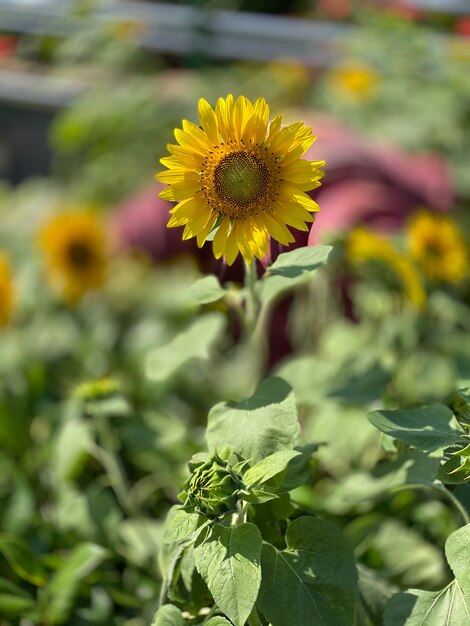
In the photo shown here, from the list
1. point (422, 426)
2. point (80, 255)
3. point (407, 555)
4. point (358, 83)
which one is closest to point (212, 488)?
point (422, 426)

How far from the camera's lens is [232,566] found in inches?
20.3

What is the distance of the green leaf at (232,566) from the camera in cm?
50

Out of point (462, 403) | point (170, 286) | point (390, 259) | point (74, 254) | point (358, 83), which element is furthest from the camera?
point (358, 83)

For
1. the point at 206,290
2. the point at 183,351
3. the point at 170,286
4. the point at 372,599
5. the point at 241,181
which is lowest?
the point at 170,286

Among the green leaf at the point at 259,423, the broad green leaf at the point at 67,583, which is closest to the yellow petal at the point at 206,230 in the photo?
the green leaf at the point at 259,423

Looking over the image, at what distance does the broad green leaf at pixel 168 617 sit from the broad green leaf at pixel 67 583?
7.2 inches

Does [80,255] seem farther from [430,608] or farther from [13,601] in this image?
[430,608]

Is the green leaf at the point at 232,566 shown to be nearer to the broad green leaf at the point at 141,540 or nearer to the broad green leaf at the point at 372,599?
the broad green leaf at the point at 372,599

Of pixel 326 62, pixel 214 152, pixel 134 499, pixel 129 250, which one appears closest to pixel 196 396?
pixel 134 499

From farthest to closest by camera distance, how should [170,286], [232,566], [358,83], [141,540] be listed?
[358,83] < [170,286] < [141,540] < [232,566]

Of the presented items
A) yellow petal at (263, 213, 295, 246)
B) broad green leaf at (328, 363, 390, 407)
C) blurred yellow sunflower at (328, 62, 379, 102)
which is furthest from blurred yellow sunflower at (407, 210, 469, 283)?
blurred yellow sunflower at (328, 62, 379, 102)

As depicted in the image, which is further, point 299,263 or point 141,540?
point 141,540

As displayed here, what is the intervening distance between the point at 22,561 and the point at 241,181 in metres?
0.41

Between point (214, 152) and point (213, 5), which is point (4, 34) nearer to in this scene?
point (213, 5)
